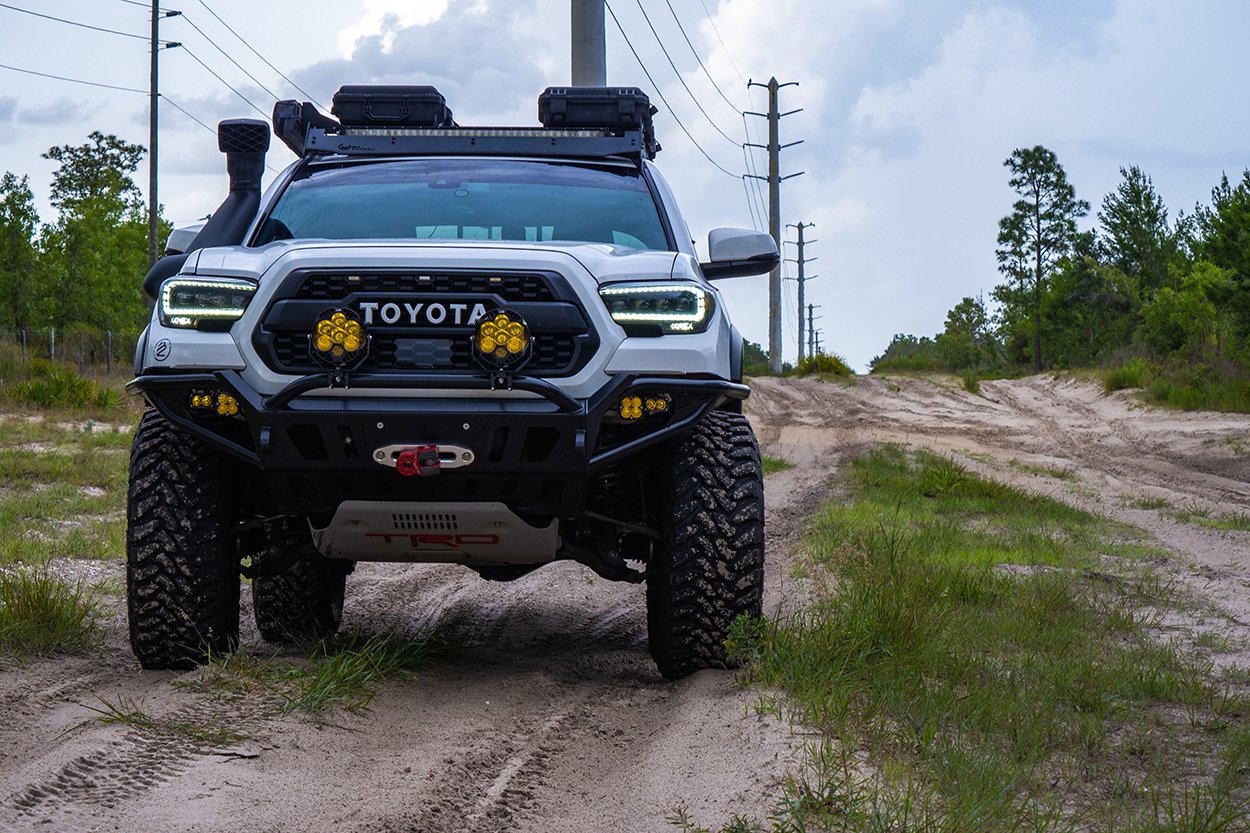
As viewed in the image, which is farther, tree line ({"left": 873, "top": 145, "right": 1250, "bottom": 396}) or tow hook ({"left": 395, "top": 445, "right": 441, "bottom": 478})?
tree line ({"left": 873, "top": 145, "right": 1250, "bottom": 396})

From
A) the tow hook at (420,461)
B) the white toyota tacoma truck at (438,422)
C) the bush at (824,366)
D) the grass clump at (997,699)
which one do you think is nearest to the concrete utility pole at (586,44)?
the grass clump at (997,699)

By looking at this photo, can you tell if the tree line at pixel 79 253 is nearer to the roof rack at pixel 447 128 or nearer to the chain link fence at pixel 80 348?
the chain link fence at pixel 80 348

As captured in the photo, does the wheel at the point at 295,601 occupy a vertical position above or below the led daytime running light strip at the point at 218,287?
below

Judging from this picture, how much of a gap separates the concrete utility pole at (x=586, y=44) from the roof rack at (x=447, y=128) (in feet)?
25.6

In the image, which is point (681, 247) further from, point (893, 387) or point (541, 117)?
point (893, 387)

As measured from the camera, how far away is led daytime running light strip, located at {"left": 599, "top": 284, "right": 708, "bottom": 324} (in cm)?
362

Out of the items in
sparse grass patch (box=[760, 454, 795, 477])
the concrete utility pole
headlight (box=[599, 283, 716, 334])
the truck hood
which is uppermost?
the concrete utility pole

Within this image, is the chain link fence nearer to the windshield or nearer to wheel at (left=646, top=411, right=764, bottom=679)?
the windshield

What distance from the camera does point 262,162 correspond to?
537 centimetres

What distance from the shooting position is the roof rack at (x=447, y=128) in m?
5.12

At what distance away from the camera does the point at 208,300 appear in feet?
11.8

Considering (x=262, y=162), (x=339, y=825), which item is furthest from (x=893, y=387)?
(x=339, y=825)

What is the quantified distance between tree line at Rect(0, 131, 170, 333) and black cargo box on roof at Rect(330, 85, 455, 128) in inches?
1355

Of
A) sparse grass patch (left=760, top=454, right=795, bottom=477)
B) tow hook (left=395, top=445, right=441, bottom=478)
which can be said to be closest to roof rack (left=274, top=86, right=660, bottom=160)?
tow hook (left=395, top=445, right=441, bottom=478)
